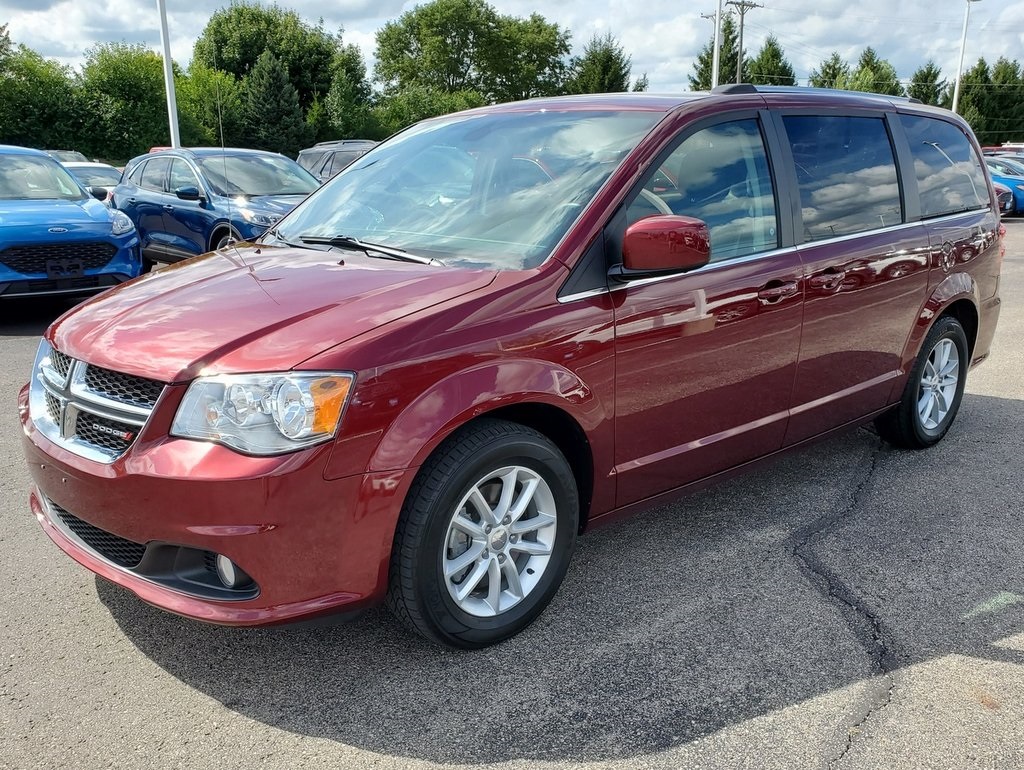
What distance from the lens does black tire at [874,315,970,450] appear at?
15.7 ft

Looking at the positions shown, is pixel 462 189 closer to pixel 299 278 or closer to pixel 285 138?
pixel 299 278

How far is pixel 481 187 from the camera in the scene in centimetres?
355

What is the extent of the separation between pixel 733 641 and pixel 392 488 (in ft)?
4.34

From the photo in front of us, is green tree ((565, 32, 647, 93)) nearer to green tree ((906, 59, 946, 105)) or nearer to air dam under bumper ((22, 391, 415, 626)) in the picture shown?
green tree ((906, 59, 946, 105))

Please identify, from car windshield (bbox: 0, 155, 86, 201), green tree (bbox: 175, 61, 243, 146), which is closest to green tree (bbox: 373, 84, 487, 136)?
green tree (bbox: 175, 61, 243, 146)

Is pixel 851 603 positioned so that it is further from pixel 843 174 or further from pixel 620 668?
pixel 843 174

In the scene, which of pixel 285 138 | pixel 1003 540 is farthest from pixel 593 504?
pixel 285 138

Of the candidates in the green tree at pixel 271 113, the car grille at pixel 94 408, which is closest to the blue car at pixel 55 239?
the car grille at pixel 94 408

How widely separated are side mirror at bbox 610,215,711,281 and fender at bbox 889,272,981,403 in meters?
2.03

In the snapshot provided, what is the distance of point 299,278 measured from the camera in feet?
10.3

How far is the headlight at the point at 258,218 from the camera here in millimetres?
9234

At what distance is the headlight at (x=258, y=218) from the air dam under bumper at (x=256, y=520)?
22.5ft

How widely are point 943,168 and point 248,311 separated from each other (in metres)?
3.86

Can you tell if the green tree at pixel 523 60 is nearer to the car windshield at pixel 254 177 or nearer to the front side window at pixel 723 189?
the car windshield at pixel 254 177
